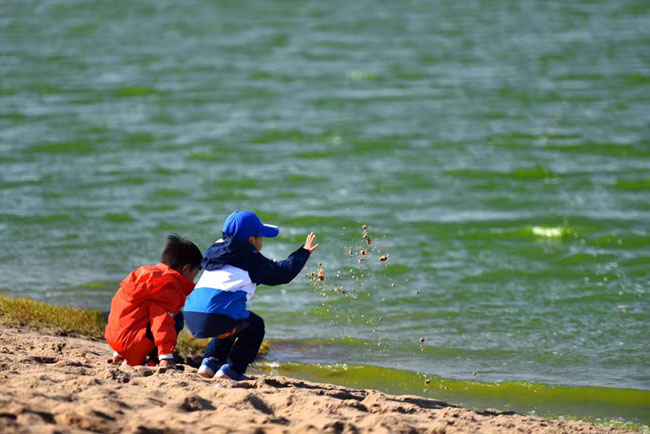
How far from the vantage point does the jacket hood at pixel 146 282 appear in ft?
23.0

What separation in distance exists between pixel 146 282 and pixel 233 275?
0.65m

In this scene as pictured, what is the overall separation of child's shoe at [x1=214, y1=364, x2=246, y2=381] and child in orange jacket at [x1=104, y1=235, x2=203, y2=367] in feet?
1.12

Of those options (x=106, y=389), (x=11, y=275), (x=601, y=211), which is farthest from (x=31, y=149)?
(x=106, y=389)

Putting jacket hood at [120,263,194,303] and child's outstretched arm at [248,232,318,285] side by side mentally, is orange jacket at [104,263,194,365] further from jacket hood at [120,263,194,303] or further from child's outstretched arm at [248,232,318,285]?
child's outstretched arm at [248,232,318,285]

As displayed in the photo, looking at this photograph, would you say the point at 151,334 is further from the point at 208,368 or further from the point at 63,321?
the point at 63,321

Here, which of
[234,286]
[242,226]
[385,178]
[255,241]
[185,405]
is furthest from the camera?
[385,178]

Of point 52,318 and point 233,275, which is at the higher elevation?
point 233,275

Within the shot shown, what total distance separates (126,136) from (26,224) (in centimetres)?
594

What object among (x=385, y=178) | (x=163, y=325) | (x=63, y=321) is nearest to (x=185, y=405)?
(x=163, y=325)

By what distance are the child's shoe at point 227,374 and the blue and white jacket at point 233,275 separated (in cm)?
40

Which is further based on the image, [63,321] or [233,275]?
[63,321]

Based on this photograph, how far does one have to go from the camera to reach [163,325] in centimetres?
A: 697

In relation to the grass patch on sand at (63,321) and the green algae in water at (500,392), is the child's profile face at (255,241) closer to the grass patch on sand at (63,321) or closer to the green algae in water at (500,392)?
the grass patch on sand at (63,321)

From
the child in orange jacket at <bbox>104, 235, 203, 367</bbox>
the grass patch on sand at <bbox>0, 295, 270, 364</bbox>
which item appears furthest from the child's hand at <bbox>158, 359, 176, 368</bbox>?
the grass patch on sand at <bbox>0, 295, 270, 364</bbox>
